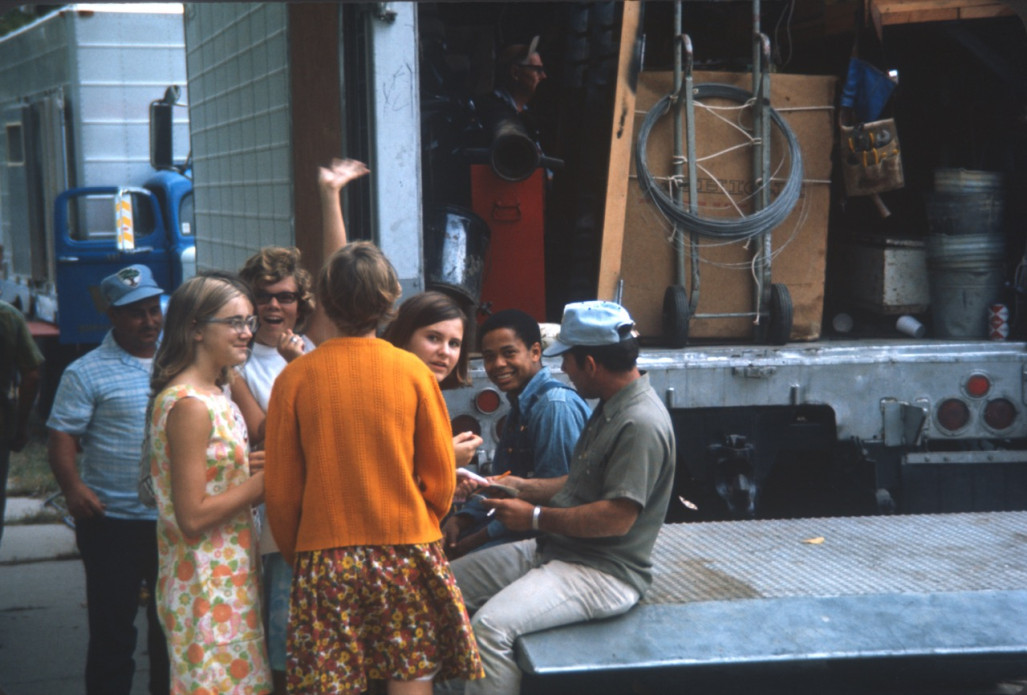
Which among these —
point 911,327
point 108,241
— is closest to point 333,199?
point 911,327

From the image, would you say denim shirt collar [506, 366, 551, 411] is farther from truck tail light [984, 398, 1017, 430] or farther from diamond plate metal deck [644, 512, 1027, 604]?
truck tail light [984, 398, 1017, 430]

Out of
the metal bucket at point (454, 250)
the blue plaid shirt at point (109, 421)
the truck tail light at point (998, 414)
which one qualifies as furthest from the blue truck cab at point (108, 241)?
the truck tail light at point (998, 414)

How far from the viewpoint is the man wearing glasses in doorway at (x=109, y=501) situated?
411 cm

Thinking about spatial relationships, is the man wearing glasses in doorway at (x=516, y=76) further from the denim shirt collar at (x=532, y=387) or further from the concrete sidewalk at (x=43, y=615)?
the concrete sidewalk at (x=43, y=615)

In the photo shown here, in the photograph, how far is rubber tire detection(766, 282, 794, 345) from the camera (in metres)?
5.13

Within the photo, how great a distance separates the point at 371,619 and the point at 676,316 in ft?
8.23

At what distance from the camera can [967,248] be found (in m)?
5.23

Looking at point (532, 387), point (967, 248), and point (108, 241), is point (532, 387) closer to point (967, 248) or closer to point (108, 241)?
point (967, 248)

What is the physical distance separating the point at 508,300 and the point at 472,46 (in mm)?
1520

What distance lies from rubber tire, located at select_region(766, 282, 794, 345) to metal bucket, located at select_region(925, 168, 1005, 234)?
0.78 m

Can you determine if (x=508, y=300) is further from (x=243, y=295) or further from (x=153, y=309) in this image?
(x=243, y=295)

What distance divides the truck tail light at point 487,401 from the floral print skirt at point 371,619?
1.69 m

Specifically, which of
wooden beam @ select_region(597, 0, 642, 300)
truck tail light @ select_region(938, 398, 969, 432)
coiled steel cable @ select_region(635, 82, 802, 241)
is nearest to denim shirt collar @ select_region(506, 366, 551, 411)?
wooden beam @ select_region(597, 0, 642, 300)

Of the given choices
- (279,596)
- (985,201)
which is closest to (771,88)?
(985,201)
